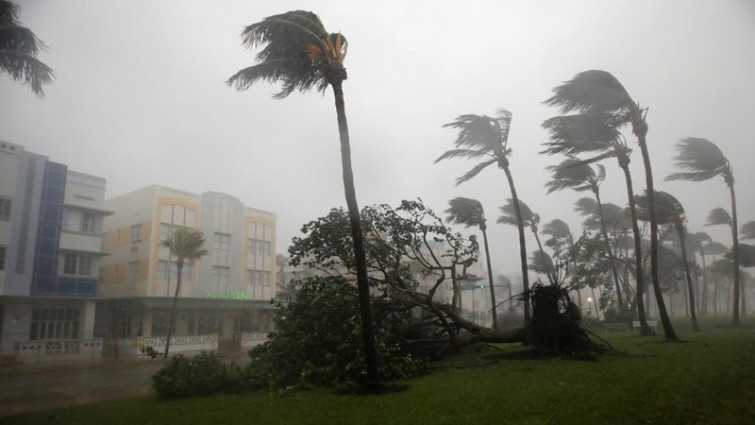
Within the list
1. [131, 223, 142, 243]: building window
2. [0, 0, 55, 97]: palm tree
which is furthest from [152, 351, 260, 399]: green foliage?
[131, 223, 142, 243]: building window

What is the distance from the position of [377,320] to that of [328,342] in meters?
1.97

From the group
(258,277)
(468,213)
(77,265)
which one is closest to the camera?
(468,213)

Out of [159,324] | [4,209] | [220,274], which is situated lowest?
[159,324]

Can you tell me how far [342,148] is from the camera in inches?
418

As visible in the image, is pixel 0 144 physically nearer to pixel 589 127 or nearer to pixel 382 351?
pixel 382 351

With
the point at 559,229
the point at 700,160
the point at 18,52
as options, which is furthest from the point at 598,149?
the point at 559,229

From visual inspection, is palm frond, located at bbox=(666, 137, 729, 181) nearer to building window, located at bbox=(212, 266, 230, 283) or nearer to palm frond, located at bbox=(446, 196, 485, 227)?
palm frond, located at bbox=(446, 196, 485, 227)

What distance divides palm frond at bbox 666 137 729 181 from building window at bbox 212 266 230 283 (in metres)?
36.4

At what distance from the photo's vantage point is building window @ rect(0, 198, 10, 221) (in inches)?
1138

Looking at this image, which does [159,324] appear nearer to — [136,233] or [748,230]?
[136,233]

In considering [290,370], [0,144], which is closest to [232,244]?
[0,144]

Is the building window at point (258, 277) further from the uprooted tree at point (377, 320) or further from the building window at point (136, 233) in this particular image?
the uprooted tree at point (377, 320)

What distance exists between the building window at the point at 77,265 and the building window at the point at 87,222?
194 cm

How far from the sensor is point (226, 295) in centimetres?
4294
